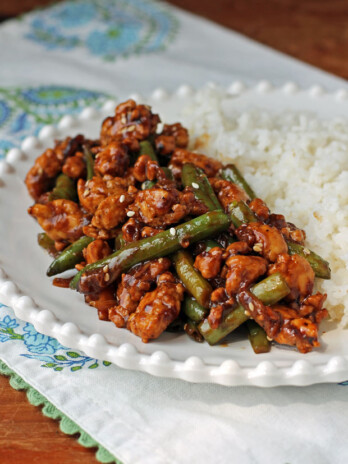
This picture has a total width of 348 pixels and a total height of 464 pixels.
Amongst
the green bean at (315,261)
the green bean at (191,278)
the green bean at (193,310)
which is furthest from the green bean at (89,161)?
the green bean at (315,261)

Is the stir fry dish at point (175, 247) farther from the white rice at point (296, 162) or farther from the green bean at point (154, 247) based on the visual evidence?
the white rice at point (296, 162)

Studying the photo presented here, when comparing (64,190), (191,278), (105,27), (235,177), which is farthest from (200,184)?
(105,27)

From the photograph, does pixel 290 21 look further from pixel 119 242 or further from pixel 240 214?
pixel 119 242

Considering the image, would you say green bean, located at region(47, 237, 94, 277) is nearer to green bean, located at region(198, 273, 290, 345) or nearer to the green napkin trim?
the green napkin trim

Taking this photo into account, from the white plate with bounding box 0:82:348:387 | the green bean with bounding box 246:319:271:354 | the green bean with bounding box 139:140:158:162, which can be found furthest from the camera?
the green bean with bounding box 139:140:158:162

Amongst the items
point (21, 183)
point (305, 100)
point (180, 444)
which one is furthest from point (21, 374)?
point (305, 100)

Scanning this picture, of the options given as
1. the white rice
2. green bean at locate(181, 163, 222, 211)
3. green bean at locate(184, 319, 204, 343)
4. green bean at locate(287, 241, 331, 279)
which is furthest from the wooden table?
green bean at locate(184, 319, 204, 343)
